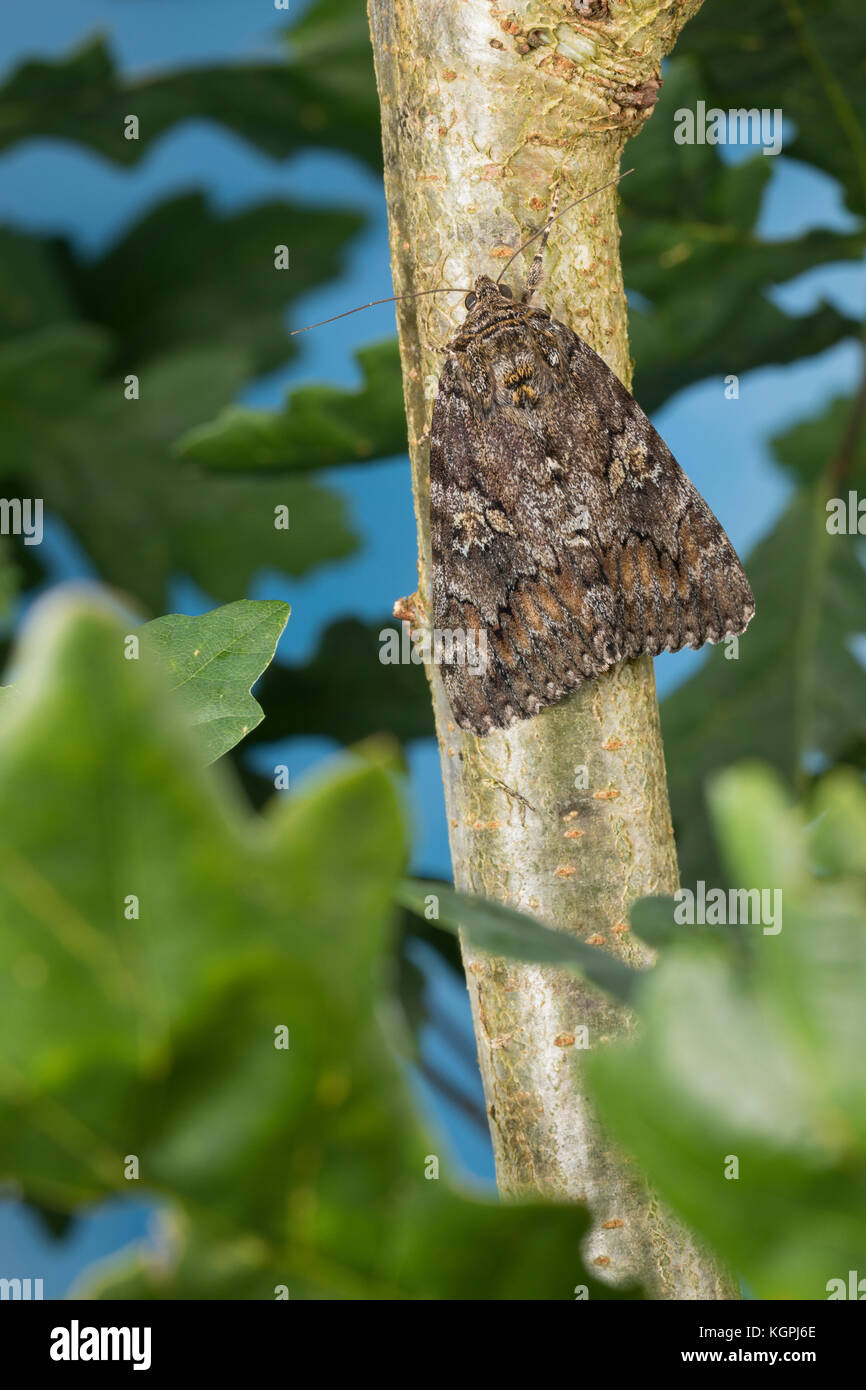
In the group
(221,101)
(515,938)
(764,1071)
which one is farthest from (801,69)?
(764,1071)

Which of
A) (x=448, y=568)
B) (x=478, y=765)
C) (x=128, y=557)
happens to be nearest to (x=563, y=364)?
(x=448, y=568)

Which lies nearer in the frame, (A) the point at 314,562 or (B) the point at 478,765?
(B) the point at 478,765

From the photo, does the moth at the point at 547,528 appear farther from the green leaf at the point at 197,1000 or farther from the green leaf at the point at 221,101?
the green leaf at the point at 221,101

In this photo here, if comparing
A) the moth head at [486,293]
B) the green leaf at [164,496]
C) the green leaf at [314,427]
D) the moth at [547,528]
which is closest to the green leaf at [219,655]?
the moth at [547,528]

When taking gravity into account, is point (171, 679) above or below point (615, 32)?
below

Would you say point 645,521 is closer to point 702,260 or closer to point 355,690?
point 702,260

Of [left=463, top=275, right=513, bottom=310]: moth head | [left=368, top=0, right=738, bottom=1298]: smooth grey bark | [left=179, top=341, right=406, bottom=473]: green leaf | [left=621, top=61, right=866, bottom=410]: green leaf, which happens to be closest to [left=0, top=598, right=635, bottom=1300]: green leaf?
[left=368, top=0, right=738, bottom=1298]: smooth grey bark

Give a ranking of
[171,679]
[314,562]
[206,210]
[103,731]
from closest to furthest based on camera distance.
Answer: [103,731] → [171,679] → [314,562] → [206,210]
